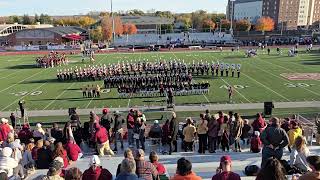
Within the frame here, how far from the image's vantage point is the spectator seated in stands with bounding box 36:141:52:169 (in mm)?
8336

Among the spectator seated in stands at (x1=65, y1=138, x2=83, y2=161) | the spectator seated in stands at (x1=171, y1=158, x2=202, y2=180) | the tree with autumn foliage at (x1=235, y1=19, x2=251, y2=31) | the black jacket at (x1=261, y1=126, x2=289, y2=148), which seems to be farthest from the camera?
the tree with autumn foliage at (x1=235, y1=19, x2=251, y2=31)

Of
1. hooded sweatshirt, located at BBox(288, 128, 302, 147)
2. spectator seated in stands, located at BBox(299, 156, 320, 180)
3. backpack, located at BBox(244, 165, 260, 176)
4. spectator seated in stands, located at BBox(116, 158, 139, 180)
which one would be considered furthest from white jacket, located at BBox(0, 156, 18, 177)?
hooded sweatshirt, located at BBox(288, 128, 302, 147)

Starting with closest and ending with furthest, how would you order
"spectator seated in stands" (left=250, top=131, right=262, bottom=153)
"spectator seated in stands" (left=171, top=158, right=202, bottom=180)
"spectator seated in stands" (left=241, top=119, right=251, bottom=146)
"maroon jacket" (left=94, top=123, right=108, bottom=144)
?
"spectator seated in stands" (left=171, top=158, right=202, bottom=180)
"maroon jacket" (left=94, top=123, right=108, bottom=144)
"spectator seated in stands" (left=250, top=131, right=262, bottom=153)
"spectator seated in stands" (left=241, top=119, right=251, bottom=146)

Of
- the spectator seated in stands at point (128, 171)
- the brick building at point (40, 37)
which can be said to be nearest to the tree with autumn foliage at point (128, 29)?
the brick building at point (40, 37)

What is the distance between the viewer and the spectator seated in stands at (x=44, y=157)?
834cm

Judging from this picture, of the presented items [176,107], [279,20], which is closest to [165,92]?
[176,107]

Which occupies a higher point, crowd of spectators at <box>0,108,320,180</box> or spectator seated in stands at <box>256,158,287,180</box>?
spectator seated in stands at <box>256,158,287,180</box>

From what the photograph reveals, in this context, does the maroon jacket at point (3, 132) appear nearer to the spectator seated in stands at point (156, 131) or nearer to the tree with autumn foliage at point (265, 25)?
the spectator seated in stands at point (156, 131)

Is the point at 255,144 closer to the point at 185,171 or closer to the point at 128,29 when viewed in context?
the point at 185,171

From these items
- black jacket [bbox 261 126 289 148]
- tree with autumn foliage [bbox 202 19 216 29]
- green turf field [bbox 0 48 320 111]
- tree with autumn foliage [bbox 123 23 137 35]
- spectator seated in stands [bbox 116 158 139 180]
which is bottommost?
green turf field [bbox 0 48 320 111]

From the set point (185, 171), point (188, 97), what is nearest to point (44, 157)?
point (185, 171)

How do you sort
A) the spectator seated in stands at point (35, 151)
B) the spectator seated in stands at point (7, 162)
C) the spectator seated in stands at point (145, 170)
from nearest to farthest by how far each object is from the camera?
the spectator seated in stands at point (145, 170)
the spectator seated in stands at point (7, 162)
the spectator seated in stands at point (35, 151)

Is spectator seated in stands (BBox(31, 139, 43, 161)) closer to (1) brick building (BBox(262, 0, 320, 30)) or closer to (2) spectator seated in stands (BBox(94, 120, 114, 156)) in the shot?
(2) spectator seated in stands (BBox(94, 120, 114, 156))

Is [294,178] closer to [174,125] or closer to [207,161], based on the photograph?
[207,161]
